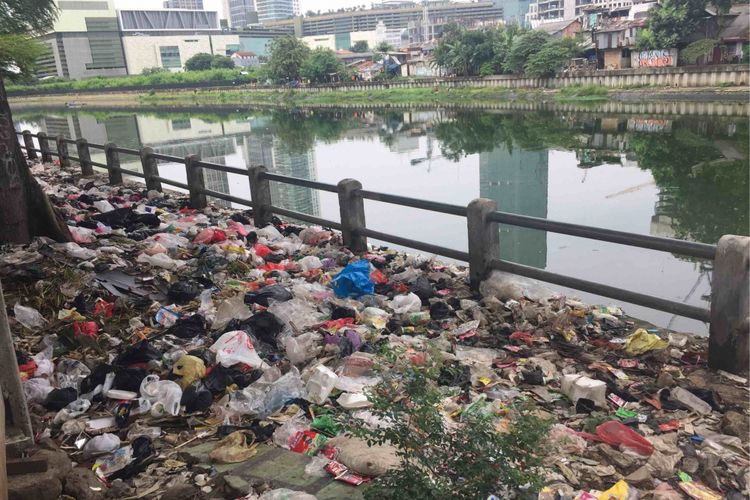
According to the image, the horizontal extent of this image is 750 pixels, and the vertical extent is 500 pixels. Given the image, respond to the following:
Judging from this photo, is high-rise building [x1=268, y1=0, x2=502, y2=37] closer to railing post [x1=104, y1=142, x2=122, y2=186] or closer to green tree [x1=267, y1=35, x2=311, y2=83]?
green tree [x1=267, y1=35, x2=311, y2=83]

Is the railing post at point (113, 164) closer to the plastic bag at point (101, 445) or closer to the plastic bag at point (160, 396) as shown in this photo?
the plastic bag at point (160, 396)

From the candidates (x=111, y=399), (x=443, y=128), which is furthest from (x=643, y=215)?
(x=443, y=128)

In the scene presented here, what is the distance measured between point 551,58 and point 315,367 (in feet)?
172

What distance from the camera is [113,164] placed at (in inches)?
530

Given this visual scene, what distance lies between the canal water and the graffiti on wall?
437 inches

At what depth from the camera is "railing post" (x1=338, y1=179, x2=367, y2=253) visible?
7059 mm

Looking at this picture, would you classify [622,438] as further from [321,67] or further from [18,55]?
[321,67]

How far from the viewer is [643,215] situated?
1341cm

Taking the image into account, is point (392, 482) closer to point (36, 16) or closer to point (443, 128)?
point (36, 16)

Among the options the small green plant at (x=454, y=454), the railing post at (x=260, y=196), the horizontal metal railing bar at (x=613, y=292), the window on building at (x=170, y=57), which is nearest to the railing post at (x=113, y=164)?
the railing post at (x=260, y=196)

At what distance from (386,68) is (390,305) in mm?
78158

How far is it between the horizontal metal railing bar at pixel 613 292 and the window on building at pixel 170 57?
139278mm

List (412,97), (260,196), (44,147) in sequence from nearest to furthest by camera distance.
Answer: (260,196) → (44,147) → (412,97)

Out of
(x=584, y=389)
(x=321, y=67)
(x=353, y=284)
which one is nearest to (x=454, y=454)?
(x=584, y=389)
